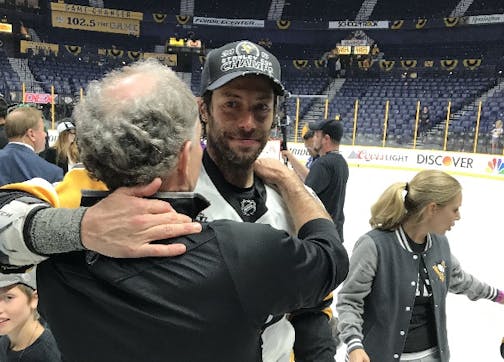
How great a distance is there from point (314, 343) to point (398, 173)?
38.5 ft

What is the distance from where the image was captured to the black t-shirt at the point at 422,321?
183 cm

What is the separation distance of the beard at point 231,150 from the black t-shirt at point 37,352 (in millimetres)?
933

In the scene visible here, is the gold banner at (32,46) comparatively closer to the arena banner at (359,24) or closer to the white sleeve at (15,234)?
the arena banner at (359,24)

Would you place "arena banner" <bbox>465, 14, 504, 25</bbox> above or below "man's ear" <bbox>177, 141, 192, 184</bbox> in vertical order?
above

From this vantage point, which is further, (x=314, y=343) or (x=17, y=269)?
(x=314, y=343)

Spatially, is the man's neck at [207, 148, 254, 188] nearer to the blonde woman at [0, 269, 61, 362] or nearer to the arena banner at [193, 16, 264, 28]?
the blonde woman at [0, 269, 61, 362]

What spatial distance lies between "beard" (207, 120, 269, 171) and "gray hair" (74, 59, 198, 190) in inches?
16.0

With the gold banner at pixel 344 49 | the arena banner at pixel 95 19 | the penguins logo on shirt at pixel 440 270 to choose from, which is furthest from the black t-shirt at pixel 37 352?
the arena banner at pixel 95 19

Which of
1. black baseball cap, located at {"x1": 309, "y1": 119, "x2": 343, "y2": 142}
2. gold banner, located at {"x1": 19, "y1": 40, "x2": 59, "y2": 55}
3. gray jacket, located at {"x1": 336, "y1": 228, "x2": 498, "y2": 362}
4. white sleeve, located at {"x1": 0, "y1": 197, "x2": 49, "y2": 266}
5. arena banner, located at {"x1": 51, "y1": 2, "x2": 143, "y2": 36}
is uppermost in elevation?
arena banner, located at {"x1": 51, "y1": 2, "x2": 143, "y2": 36}

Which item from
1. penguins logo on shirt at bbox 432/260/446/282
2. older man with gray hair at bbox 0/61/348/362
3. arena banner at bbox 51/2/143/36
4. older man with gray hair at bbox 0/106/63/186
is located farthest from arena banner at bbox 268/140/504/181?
arena banner at bbox 51/2/143/36

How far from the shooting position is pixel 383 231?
75.5 inches

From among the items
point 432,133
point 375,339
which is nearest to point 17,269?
point 375,339

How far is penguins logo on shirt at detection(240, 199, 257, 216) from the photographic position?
1.18m

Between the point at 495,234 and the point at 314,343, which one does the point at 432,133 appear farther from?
the point at 314,343
